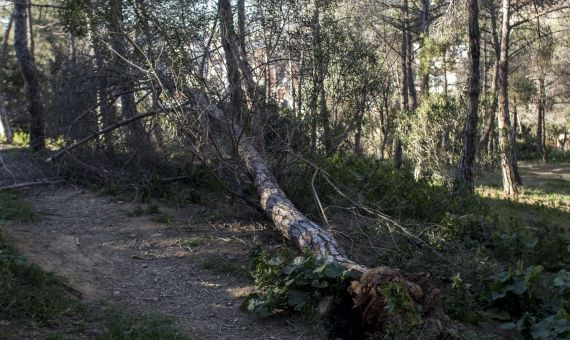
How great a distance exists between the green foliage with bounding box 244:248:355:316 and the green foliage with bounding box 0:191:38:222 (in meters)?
3.35

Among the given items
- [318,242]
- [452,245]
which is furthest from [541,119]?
[318,242]

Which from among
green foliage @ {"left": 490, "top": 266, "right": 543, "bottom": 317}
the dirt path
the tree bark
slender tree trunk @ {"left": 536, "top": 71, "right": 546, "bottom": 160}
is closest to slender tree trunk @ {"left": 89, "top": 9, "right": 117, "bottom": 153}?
the dirt path

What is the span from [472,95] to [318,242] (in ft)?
21.6

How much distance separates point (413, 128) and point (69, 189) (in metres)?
9.05

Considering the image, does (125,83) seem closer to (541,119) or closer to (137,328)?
(137,328)

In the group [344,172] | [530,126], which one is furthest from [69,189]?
[530,126]

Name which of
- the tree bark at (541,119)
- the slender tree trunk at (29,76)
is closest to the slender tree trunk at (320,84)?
the slender tree trunk at (29,76)

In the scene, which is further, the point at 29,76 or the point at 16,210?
the point at 29,76

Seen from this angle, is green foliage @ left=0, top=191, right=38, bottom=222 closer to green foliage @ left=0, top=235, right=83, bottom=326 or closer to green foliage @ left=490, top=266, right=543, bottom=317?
green foliage @ left=0, top=235, right=83, bottom=326

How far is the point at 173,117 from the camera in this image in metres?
6.79

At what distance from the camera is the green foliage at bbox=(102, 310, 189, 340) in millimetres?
4020

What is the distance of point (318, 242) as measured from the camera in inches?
219

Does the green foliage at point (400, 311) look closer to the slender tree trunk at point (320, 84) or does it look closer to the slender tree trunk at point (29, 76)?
the slender tree trunk at point (320, 84)

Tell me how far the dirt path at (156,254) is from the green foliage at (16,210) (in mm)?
152
